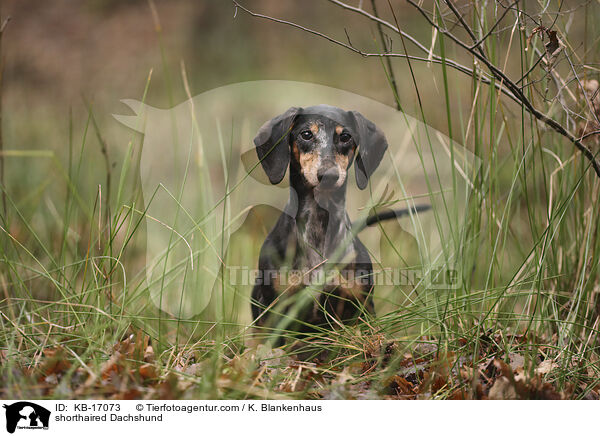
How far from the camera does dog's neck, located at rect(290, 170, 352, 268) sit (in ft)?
4.91

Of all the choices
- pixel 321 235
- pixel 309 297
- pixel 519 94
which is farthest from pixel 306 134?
pixel 519 94

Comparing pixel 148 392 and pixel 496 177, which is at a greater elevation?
pixel 496 177

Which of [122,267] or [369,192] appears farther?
[369,192]

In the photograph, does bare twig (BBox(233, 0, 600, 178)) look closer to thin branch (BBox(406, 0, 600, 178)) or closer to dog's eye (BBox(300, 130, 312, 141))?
thin branch (BBox(406, 0, 600, 178))

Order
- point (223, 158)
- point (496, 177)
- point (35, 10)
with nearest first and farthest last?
point (496, 177) → point (223, 158) → point (35, 10)

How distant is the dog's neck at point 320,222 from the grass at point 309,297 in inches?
4.8

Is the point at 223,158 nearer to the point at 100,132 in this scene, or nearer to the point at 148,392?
the point at 100,132

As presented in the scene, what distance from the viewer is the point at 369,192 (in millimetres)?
1532

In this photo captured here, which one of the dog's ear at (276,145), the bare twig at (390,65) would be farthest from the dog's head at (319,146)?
the bare twig at (390,65)

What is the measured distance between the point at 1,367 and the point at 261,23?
122 cm

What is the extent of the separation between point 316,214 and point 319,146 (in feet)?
0.67
